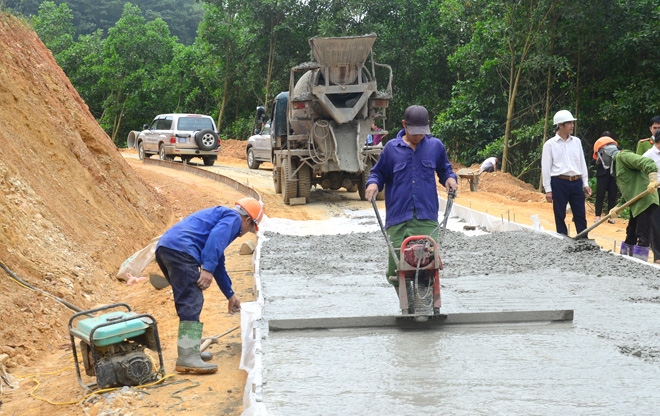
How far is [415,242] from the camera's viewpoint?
5730 mm

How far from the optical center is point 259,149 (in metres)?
25.5

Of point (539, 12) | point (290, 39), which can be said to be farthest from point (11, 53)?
point (290, 39)

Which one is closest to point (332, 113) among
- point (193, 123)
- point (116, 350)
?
point (116, 350)

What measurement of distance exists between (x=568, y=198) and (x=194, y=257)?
5.49 meters

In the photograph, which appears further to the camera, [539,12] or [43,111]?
[539,12]

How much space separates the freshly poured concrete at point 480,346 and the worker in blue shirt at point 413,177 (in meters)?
0.82

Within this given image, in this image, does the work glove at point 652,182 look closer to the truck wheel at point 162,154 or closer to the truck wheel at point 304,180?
the truck wheel at point 304,180

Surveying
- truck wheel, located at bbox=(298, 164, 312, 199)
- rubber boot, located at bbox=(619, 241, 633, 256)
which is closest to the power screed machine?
rubber boot, located at bbox=(619, 241, 633, 256)

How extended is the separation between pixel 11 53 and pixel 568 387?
1085cm

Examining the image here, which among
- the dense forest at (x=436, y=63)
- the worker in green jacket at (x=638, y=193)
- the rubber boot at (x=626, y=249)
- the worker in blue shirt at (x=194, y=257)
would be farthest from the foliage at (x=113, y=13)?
the worker in blue shirt at (x=194, y=257)

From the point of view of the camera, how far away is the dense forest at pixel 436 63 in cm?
1950

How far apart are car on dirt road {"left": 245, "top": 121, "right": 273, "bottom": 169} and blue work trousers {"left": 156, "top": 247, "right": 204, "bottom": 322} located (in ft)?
62.8

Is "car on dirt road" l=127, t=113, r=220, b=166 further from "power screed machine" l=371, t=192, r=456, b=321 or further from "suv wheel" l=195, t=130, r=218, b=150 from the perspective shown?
"power screed machine" l=371, t=192, r=456, b=321

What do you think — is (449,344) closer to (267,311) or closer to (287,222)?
(267,311)
